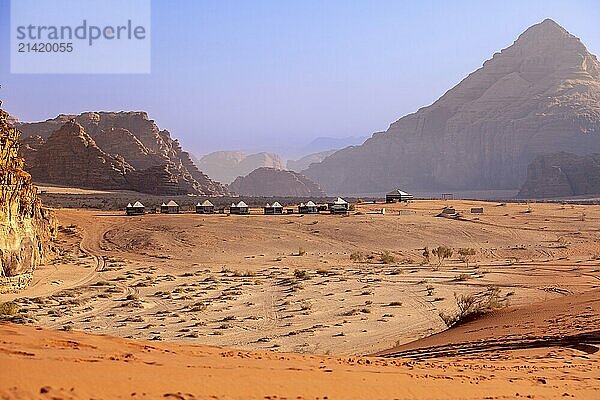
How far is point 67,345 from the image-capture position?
686 cm

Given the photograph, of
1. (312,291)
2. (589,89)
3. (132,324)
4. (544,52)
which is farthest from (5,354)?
(544,52)

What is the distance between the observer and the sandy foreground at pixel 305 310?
6.23 meters

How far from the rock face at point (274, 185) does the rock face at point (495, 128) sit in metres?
23.5

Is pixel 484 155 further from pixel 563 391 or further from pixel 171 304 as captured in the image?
pixel 563 391

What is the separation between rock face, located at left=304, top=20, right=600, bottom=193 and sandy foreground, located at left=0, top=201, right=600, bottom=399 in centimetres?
8222

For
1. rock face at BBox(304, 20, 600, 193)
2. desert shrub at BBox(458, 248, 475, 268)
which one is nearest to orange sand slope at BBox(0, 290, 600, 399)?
desert shrub at BBox(458, 248, 475, 268)

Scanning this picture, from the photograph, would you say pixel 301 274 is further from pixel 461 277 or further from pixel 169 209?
pixel 169 209

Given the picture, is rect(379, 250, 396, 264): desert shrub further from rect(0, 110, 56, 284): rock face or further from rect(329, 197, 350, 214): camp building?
rect(329, 197, 350, 214): camp building

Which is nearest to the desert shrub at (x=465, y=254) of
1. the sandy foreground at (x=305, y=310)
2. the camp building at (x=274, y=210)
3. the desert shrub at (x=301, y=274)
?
the sandy foreground at (x=305, y=310)

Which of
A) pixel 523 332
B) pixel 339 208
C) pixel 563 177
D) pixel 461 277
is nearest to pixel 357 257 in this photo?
pixel 461 277

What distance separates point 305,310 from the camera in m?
18.4

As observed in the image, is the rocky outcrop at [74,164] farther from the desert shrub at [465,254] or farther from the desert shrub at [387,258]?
the desert shrub at [465,254]

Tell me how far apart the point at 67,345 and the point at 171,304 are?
13.1 m

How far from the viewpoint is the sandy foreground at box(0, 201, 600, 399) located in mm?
6234
